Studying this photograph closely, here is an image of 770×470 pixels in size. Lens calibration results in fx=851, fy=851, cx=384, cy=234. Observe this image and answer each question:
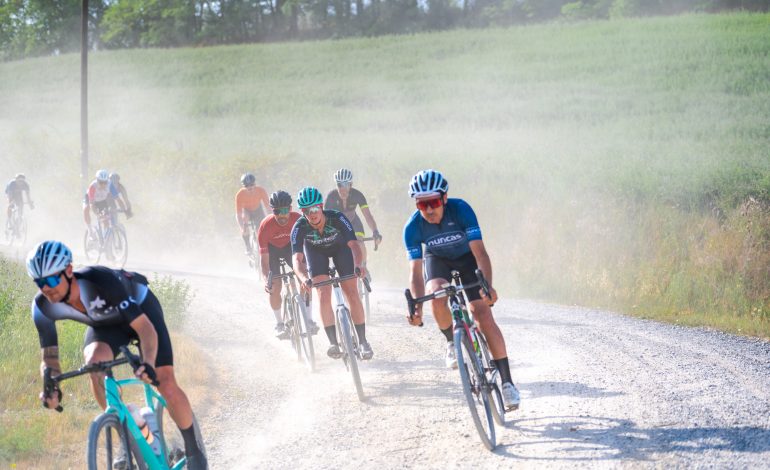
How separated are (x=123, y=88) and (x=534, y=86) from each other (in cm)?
3466

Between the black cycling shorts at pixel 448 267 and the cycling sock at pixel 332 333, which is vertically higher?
the black cycling shorts at pixel 448 267

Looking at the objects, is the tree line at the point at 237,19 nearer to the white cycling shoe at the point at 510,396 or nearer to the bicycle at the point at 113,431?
the white cycling shoe at the point at 510,396

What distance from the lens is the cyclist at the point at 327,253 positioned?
9.42 m

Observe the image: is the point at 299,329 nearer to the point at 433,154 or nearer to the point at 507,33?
the point at 433,154

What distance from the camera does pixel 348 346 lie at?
892 cm

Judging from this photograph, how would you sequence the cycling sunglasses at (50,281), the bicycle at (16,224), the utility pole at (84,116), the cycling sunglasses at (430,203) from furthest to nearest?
A: the utility pole at (84,116) → the bicycle at (16,224) → the cycling sunglasses at (430,203) → the cycling sunglasses at (50,281)

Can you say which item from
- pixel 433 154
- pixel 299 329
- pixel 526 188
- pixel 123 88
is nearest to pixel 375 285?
pixel 526 188


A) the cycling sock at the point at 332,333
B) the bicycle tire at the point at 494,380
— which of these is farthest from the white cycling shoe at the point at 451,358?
the cycling sock at the point at 332,333

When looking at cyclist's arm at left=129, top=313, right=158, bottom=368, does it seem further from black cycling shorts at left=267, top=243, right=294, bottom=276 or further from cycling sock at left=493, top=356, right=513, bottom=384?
black cycling shorts at left=267, top=243, right=294, bottom=276

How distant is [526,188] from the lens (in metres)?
22.7

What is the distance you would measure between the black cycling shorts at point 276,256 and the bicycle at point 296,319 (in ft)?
0.22

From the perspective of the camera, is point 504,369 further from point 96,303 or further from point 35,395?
point 35,395

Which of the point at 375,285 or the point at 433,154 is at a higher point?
the point at 433,154

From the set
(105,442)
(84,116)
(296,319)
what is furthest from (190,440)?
(84,116)
